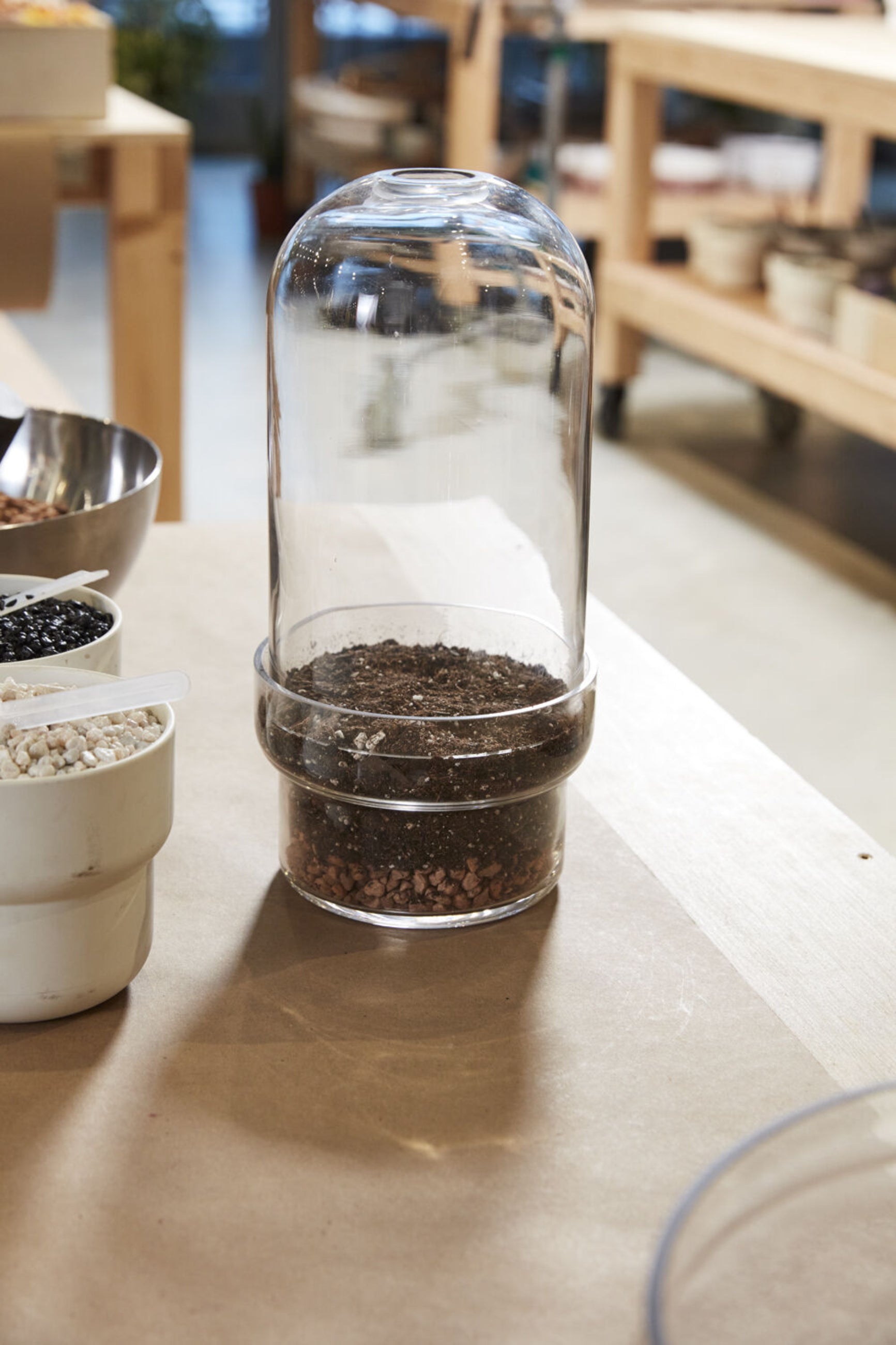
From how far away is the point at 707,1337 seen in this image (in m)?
0.39

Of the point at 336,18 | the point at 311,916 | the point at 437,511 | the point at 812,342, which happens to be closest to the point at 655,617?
the point at 812,342

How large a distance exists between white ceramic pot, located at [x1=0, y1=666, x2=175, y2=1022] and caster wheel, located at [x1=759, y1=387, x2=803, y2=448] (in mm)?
2871

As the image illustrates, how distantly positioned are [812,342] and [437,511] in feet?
5.48

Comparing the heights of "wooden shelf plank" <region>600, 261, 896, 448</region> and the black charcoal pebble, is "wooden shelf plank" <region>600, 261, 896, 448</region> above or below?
below

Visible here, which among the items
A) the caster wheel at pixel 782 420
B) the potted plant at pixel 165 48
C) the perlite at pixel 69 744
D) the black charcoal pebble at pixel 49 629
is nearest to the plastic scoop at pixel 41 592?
the black charcoal pebble at pixel 49 629

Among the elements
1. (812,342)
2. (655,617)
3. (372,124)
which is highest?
(372,124)

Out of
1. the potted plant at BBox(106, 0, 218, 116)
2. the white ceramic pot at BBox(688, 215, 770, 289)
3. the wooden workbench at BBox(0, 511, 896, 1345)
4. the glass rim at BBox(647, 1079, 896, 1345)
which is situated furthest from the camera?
the potted plant at BBox(106, 0, 218, 116)

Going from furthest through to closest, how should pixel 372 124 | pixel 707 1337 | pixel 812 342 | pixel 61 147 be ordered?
pixel 372 124 → pixel 812 342 → pixel 61 147 → pixel 707 1337

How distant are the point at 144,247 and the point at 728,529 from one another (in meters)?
1.19

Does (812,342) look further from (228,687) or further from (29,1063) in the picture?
(29,1063)

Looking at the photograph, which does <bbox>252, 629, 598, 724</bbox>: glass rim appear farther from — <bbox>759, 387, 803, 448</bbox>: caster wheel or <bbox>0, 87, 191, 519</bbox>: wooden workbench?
<bbox>759, 387, 803, 448</bbox>: caster wheel

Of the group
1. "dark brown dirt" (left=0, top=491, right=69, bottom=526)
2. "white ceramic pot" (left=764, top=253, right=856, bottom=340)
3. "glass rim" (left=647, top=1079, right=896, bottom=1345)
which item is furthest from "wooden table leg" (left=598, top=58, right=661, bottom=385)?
"glass rim" (left=647, top=1079, right=896, bottom=1345)

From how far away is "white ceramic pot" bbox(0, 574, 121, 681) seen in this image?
64cm

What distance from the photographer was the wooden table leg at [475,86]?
3336mm
